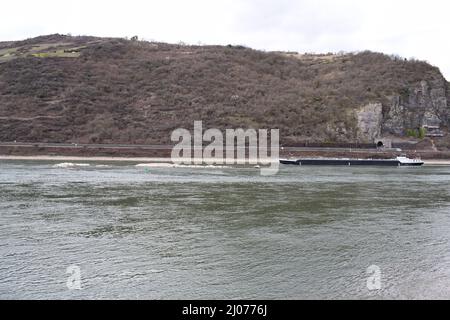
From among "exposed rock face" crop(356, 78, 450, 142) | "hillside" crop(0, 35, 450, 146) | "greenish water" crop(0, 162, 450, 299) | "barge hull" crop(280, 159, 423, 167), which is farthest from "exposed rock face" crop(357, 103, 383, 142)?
"greenish water" crop(0, 162, 450, 299)

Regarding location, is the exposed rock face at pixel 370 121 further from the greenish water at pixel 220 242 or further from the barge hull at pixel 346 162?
the greenish water at pixel 220 242

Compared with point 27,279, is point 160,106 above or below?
above

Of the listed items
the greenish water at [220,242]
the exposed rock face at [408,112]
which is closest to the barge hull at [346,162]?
the exposed rock face at [408,112]

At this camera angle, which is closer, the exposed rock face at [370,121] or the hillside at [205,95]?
the hillside at [205,95]

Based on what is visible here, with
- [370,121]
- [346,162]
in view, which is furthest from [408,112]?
[346,162]

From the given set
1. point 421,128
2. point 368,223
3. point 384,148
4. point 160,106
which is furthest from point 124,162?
point 421,128
